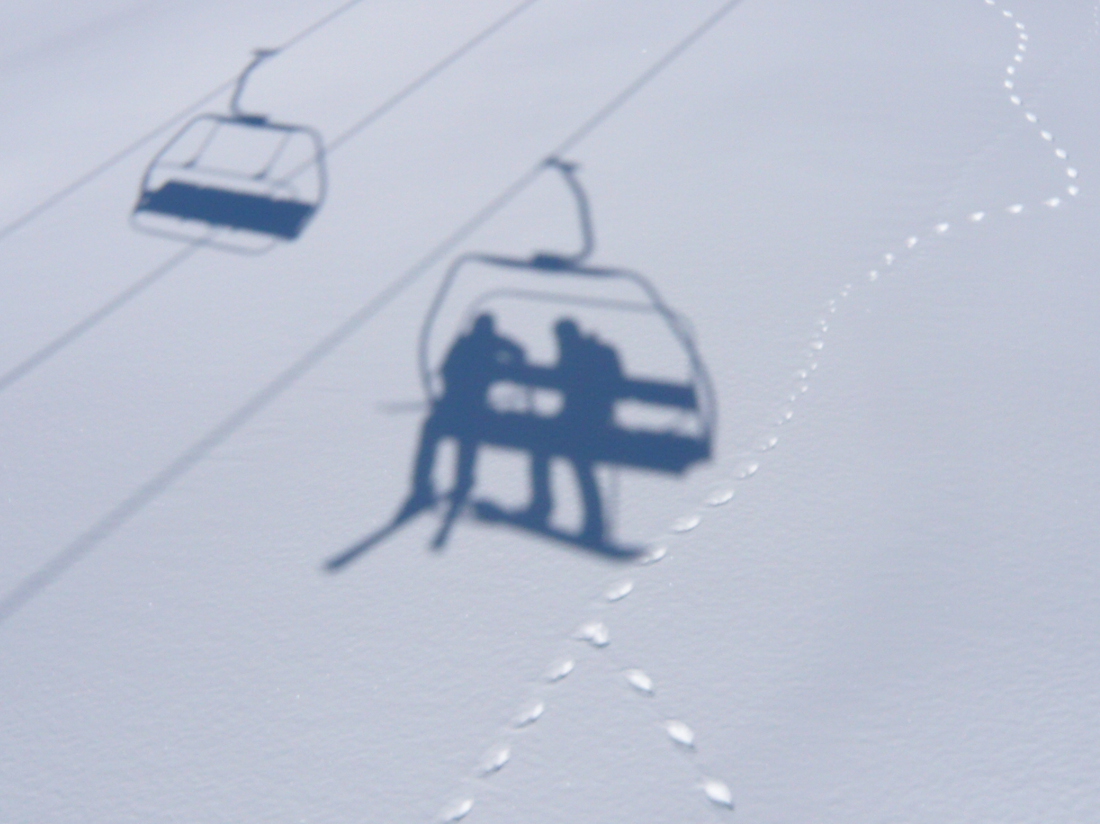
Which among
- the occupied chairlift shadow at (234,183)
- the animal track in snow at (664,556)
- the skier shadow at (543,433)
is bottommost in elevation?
the animal track in snow at (664,556)

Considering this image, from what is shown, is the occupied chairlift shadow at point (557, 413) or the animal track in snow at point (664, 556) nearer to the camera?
the animal track in snow at point (664, 556)

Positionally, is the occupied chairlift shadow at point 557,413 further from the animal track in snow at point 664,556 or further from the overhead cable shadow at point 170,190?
the overhead cable shadow at point 170,190

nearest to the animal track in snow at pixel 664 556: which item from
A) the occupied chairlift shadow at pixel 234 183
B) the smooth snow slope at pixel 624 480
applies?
the smooth snow slope at pixel 624 480

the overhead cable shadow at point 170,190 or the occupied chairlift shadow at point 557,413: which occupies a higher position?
the overhead cable shadow at point 170,190

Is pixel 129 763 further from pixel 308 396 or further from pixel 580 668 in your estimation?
pixel 308 396

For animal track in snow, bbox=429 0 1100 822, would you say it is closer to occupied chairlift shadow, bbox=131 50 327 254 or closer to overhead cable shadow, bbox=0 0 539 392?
occupied chairlift shadow, bbox=131 50 327 254

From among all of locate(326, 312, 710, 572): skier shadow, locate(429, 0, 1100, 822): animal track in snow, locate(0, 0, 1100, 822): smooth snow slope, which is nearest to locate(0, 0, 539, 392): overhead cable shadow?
locate(0, 0, 1100, 822): smooth snow slope
